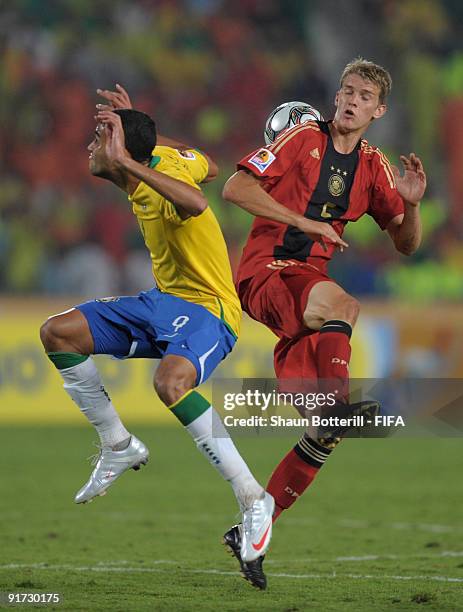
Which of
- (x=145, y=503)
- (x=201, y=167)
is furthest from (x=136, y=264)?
(x=201, y=167)

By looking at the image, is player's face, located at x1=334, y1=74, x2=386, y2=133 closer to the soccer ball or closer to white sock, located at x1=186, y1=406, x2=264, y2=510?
the soccer ball

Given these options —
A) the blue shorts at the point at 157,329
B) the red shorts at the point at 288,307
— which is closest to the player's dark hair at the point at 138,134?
the blue shorts at the point at 157,329

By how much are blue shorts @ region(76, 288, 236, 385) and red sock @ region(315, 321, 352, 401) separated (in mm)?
483

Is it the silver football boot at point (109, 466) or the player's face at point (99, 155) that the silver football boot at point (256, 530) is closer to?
the silver football boot at point (109, 466)

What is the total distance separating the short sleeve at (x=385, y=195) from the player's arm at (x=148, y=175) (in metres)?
1.34

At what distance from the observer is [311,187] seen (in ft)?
21.9

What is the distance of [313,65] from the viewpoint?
21.1 m

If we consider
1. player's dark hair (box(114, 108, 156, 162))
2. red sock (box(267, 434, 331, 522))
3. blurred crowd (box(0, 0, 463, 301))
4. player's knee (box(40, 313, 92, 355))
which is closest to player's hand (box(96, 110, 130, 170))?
player's dark hair (box(114, 108, 156, 162))

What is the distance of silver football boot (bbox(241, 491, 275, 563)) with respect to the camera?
5969 millimetres

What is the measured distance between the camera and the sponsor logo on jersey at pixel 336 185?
6684 millimetres

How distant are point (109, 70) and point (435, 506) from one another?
13093 millimetres

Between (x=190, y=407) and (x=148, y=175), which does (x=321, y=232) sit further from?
(x=190, y=407)

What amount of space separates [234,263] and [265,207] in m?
13.1

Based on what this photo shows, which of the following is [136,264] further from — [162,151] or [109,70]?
[162,151]
